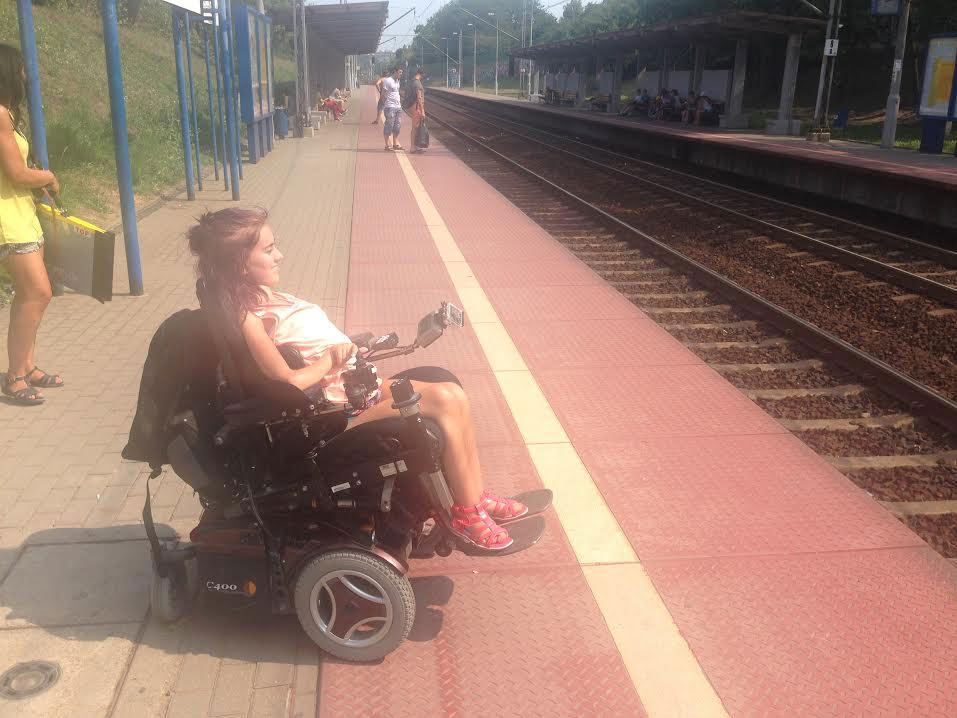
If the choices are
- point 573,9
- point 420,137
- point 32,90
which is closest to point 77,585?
point 32,90

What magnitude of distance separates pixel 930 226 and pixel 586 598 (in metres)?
13.4

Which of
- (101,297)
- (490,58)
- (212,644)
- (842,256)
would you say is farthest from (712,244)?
(490,58)

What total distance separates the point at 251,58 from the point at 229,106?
3.41 meters

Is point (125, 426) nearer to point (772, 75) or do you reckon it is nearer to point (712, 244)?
point (712, 244)

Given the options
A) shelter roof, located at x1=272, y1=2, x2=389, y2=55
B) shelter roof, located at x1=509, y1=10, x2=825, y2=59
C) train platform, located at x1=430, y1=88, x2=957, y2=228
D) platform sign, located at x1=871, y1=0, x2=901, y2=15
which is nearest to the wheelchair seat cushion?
train platform, located at x1=430, y1=88, x2=957, y2=228

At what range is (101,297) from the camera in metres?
5.77

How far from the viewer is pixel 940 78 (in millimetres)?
21203

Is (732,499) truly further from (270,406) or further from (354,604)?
(270,406)

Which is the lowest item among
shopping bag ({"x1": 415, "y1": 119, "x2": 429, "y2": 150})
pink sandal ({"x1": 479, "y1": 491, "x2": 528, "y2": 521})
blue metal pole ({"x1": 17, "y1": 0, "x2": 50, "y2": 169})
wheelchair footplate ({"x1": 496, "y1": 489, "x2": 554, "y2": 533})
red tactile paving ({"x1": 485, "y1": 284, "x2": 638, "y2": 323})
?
red tactile paving ({"x1": 485, "y1": 284, "x2": 638, "y2": 323})

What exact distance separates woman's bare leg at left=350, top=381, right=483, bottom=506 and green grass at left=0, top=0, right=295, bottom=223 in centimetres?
951

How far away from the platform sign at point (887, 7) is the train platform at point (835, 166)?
324 cm

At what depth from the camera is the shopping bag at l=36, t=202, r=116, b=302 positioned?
5590 mm

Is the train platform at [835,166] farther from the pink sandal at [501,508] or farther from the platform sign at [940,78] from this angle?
the pink sandal at [501,508]

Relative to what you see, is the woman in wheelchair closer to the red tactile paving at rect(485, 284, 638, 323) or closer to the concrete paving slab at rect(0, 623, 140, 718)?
the concrete paving slab at rect(0, 623, 140, 718)
